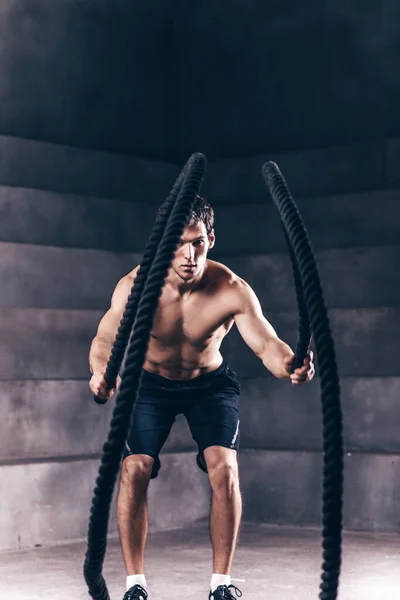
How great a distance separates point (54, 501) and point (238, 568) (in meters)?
1.33

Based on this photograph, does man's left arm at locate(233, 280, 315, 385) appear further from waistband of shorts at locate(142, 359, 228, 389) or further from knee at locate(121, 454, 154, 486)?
knee at locate(121, 454, 154, 486)

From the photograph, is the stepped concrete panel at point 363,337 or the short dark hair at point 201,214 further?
the stepped concrete panel at point 363,337

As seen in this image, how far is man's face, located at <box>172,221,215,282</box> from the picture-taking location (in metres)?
4.28

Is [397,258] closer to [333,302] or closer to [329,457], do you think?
[333,302]

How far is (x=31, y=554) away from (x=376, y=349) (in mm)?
2485

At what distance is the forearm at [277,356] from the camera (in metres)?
4.11

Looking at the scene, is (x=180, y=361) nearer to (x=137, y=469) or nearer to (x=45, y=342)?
(x=137, y=469)

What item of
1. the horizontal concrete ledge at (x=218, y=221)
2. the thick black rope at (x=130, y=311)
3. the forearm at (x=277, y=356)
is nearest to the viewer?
the thick black rope at (x=130, y=311)

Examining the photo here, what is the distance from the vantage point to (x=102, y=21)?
7.11m

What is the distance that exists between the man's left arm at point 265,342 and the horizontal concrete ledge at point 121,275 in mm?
2517

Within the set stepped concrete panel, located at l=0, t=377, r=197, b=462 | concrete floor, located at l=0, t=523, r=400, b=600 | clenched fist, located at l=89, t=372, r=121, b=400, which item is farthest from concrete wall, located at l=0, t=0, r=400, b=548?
clenched fist, located at l=89, t=372, r=121, b=400

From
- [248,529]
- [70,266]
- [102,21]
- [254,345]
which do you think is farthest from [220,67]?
[254,345]

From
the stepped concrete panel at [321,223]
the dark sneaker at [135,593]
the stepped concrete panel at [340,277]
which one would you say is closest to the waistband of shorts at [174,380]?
the dark sneaker at [135,593]

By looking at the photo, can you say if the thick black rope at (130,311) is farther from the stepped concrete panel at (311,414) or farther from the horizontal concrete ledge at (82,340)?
the stepped concrete panel at (311,414)
